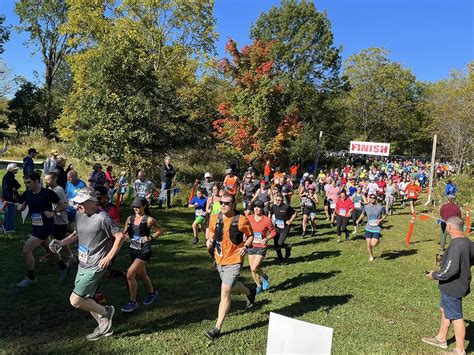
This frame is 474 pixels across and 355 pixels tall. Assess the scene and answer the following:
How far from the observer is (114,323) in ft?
18.1

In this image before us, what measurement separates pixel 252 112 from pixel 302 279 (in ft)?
57.6

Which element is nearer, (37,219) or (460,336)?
(460,336)

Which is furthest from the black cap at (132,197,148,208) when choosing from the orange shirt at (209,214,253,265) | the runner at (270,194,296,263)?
the runner at (270,194,296,263)

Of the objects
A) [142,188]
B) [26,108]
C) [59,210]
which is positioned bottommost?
[59,210]

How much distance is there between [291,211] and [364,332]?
177 inches

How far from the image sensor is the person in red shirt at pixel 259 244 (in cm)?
706

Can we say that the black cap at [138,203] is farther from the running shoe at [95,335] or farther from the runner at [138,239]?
the running shoe at [95,335]

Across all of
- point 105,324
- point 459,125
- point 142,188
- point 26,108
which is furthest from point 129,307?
point 26,108

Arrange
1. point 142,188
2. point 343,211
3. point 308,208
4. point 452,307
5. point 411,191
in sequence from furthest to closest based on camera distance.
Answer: point 411,191, point 308,208, point 343,211, point 142,188, point 452,307

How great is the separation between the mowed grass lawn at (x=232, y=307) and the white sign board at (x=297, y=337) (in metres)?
2.20

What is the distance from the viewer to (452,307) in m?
5.11

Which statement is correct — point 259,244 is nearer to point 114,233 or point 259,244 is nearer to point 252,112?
point 114,233

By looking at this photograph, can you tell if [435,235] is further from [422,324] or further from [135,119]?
[135,119]

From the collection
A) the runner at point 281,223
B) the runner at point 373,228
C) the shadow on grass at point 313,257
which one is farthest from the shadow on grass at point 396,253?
the runner at point 281,223
